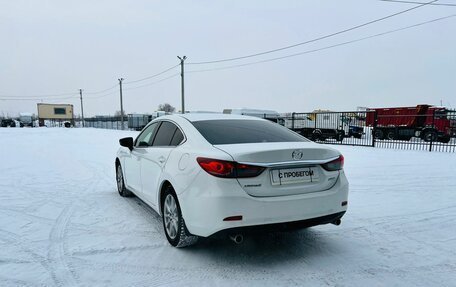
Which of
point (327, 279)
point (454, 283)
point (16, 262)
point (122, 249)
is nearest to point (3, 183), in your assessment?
point (16, 262)

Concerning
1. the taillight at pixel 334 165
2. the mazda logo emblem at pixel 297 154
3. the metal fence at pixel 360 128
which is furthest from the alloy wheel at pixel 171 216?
the metal fence at pixel 360 128

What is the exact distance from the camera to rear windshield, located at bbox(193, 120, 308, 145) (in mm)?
3211

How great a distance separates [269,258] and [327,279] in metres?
0.61

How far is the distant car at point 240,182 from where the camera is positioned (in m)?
2.70

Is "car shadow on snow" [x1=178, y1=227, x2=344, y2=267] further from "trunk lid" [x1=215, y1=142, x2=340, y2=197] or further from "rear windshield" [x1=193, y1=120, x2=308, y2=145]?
"rear windshield" [x1=193, y1=120, x2=308, y2=145]

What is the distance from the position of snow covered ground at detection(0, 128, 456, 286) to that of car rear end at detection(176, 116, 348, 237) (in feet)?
1.40

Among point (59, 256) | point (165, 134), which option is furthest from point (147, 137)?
point (59, 256)

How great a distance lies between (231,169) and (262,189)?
0.34 meters

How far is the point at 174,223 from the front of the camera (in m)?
3.30

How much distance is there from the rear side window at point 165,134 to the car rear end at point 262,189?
86 cm

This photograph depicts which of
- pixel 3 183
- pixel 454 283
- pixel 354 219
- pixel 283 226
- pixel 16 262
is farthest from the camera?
pixel 3 183

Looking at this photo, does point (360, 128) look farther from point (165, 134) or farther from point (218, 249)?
point (218, 249)

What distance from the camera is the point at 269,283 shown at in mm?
2629

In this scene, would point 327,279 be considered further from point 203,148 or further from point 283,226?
point 203,148
